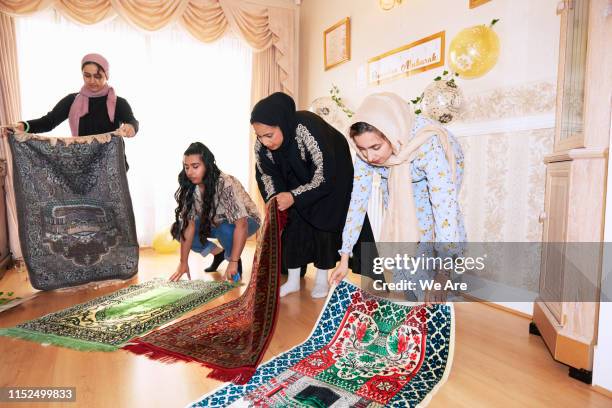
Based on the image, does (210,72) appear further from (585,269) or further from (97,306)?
(585,269)

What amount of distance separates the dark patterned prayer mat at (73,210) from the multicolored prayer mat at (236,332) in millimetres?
1029

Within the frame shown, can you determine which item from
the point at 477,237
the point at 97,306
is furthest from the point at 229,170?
the point at 477,237

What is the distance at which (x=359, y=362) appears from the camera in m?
1.52

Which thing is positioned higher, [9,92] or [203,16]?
[203,16]

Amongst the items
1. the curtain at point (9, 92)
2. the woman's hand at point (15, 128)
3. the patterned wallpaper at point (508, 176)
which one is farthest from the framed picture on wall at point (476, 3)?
the curtain at point (9, 92)

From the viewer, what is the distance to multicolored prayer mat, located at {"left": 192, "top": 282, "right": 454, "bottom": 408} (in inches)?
50.4

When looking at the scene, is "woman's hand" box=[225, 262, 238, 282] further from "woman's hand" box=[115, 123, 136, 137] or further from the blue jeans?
"woman's hand" box=[115, 123, 136, 137]

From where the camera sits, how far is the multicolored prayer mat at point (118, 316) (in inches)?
69.4

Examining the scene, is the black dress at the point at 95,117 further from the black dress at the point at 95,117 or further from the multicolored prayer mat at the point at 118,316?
the multicolored prayer mat at the point at 118,316

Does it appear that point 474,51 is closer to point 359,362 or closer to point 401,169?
point 401,169

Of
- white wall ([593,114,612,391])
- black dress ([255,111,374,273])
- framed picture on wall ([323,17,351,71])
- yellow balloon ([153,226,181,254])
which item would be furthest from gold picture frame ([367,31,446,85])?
yellow balloon ([153,226,181,254])

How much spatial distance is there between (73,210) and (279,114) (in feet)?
4.99

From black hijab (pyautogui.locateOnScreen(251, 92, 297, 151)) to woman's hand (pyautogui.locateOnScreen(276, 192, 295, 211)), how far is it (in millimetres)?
336

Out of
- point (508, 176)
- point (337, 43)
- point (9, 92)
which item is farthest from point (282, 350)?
point (9, 92)
